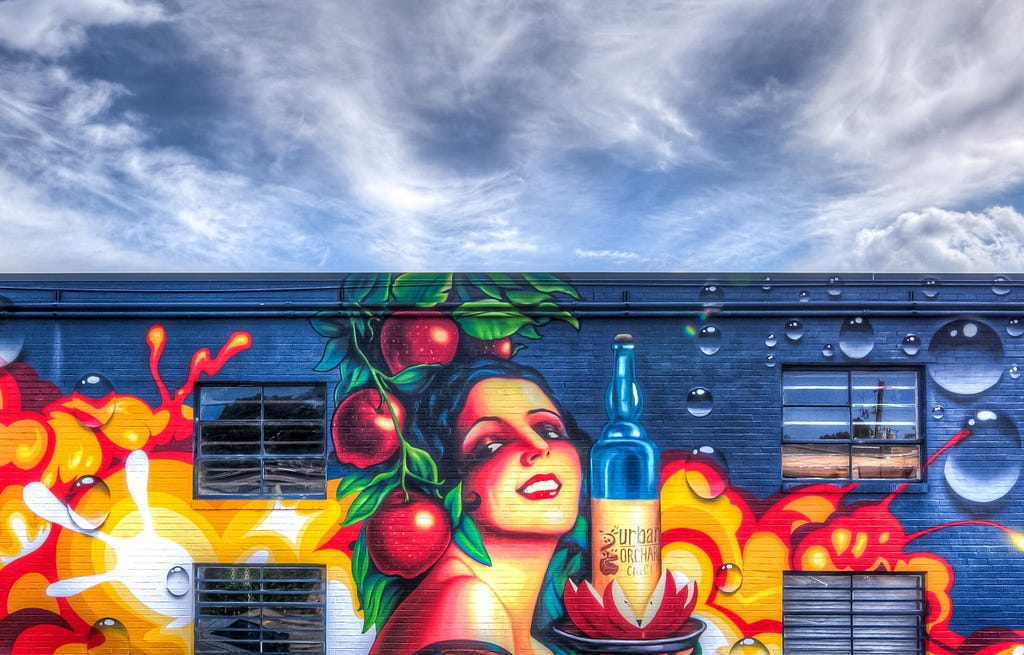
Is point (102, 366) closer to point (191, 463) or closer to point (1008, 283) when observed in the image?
point (191, 463)

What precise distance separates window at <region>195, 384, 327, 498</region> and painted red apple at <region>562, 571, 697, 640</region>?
300cm

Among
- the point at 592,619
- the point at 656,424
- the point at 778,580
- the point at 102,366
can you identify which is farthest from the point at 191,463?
the point at 778,580

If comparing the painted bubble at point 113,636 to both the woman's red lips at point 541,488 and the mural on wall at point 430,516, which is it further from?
the woman's red lips at point 541,488

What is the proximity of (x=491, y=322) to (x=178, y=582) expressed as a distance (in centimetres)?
435

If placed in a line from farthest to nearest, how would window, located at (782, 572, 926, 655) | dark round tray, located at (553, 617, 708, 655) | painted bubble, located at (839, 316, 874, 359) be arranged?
painted bubble, located at (839, 316, 874, 359) < window, located at (782, 572, 926, 655) < dark round tray, located at (553, 617, 708, 655)

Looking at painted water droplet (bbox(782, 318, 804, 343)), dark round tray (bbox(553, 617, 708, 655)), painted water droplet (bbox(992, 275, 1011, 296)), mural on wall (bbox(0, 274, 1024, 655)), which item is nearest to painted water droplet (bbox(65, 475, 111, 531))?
mural on wall (bbox(0, 274, 1024, 655))

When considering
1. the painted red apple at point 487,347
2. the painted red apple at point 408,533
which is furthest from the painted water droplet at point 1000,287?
the painted red apple at point 408,533

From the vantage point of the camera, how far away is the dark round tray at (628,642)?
629 centimetres

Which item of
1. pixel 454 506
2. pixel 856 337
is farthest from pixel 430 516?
pixel 856 337

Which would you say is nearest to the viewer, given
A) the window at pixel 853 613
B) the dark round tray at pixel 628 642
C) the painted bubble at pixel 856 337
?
the dark round tray at pixel 628 642

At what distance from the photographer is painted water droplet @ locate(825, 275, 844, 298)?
6.52 m

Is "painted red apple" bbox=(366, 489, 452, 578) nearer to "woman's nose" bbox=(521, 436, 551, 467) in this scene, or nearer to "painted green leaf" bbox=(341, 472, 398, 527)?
"painted green leaf" bbox=(341, 472, 398, 527)

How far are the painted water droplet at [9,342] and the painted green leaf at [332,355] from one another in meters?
3.28

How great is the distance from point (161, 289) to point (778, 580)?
735 centimetres
